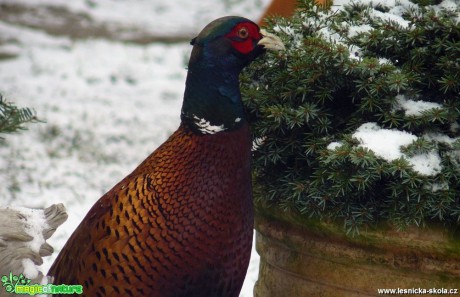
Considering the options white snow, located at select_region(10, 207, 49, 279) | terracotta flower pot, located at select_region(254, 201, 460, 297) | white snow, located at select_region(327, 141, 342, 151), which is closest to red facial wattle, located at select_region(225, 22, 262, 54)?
white snow, located at select_region(327, 141, 342, 151)

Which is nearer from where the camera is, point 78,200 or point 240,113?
point 240,113

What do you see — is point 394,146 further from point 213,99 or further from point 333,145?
point 213,99

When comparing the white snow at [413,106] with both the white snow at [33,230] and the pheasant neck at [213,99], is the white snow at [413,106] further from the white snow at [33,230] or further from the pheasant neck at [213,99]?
the white snow at [33,230]

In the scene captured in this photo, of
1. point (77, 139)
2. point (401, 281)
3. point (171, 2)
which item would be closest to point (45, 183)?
point (77, 139)

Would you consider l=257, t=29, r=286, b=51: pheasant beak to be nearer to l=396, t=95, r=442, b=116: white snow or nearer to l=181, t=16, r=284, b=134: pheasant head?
l=181, t=16, r=284, b=134: pheasant head

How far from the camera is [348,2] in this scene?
2910 millimetres

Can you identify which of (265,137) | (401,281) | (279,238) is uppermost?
(265,137)

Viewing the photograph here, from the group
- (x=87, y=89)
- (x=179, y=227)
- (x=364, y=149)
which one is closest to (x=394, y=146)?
(x=364, y=149)

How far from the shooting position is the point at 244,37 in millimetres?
A: 2408

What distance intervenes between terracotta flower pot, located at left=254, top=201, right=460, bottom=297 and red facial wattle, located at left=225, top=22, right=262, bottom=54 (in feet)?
2.13

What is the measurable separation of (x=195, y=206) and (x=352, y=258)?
0.62m

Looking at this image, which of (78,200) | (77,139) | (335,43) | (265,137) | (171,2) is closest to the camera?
(335,43)

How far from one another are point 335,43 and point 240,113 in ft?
1.46

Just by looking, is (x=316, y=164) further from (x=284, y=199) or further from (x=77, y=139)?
(x=77, y=139)
